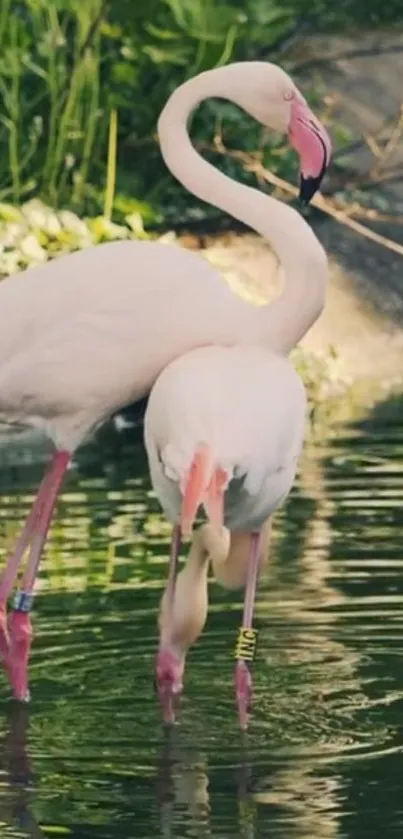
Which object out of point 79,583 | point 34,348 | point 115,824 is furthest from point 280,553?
point 115,824

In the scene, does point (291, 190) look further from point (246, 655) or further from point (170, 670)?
point (246, 655)

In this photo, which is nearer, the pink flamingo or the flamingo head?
the pink flamingo

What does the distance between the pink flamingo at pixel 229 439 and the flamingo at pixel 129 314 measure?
12cm

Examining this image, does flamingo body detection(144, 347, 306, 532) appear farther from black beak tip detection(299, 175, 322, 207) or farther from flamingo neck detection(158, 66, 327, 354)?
black beak tip detection(299, 175, 322, 207)

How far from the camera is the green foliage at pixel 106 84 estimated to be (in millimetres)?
10688

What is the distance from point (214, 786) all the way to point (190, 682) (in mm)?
957

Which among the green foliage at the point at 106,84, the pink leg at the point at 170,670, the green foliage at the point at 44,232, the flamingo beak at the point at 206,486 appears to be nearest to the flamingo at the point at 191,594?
the pink leg at the point at 170,670

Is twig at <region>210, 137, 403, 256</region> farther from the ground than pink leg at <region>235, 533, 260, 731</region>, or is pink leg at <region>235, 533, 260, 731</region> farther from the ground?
pink leg at <region>235, 533, 260, 731</region>

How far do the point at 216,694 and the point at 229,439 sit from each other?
0.80 m

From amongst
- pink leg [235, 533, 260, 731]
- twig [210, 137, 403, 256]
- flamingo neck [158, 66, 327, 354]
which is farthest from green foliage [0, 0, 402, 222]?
pink leg [235, 533, 260, 731]

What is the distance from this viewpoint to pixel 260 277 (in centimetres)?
1112

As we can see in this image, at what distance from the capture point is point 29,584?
5.11 meters

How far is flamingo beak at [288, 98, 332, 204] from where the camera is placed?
502 cm

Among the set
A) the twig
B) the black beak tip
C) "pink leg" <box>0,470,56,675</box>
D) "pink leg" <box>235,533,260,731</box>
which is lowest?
the twig
